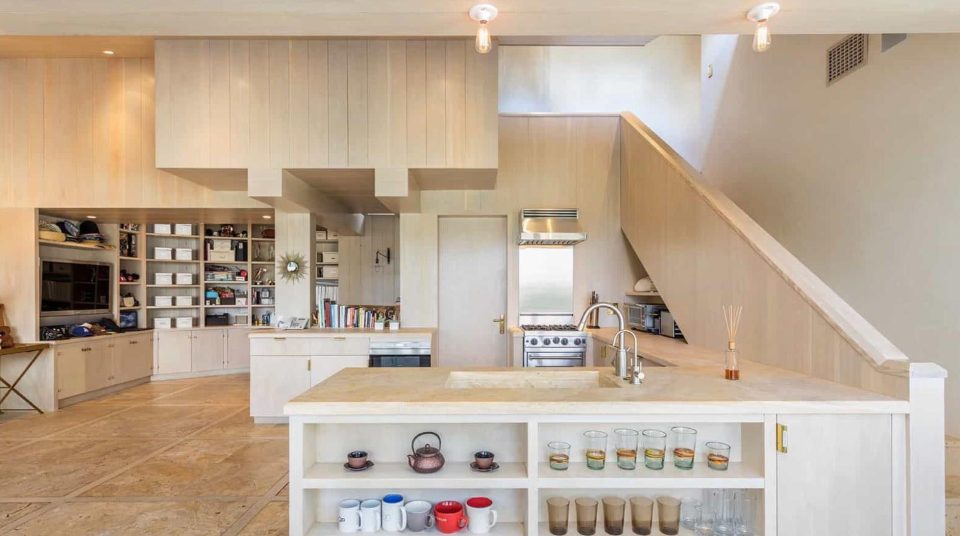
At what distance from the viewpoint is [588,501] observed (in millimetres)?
2051

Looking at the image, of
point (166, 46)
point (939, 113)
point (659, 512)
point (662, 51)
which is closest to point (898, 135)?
point (939, 113)

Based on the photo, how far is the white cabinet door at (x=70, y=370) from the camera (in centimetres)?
559

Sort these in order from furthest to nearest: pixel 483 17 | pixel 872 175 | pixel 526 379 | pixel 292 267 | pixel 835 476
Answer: pixel 292 267 < pixel 872 175 < pixel 526 379 < pixel 483 17 < pixel 835 476

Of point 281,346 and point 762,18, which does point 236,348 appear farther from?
point 762,18

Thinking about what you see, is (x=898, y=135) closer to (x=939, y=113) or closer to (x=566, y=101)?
(x=939, y=113)

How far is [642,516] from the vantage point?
203 cm

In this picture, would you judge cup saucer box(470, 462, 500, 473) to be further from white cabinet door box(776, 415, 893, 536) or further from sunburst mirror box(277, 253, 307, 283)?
sunburst mirror box(277, 253, 307, 283)

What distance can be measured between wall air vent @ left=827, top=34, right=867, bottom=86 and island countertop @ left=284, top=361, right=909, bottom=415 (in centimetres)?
275

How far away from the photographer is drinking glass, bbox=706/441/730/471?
6.79 ft

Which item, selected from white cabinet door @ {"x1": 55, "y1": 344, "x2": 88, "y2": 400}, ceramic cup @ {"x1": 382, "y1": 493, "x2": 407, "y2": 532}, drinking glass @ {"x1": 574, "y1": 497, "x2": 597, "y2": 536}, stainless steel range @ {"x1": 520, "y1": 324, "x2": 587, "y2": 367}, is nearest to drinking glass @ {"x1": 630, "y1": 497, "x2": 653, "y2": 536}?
drinking glass @ {"x1": 574, "y1": 497, "x2": 597, "y2": 536}

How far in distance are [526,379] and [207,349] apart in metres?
6.57

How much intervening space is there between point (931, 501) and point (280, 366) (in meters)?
4.79

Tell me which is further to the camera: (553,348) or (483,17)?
(553,348)

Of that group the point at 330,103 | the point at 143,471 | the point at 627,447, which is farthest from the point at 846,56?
the point at 143,471
